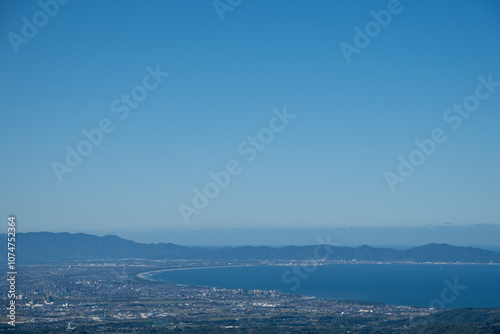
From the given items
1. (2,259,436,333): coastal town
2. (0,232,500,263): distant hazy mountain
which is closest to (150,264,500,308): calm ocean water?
(2,259,436,333): coastal town

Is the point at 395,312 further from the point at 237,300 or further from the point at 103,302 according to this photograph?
the point at 103,302

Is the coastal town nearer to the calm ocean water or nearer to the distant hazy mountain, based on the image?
the calm ocean water

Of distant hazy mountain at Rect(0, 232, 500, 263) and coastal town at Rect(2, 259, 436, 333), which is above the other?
distant hazy mountain at Rect(0, 232, 500, 263)

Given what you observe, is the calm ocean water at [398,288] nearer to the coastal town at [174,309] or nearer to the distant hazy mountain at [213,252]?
the coastal town at [174,309]

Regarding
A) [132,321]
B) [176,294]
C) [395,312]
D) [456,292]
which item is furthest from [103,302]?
[456,292]

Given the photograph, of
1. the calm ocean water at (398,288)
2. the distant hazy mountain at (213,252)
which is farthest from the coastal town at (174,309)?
the distant hazy mountain at (213,252)

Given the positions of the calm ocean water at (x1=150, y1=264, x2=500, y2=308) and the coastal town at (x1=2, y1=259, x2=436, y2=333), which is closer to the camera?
the coastal town at (x1=2, y1=259, x2=436, y2=333)

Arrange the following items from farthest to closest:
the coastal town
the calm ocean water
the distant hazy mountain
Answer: the distant hazy mountain
the calm ocean water
the coastal town

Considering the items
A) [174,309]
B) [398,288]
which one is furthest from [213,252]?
[174,309]

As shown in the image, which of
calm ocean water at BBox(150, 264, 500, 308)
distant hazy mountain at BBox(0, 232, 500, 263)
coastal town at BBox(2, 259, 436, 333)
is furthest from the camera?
distant hazy mountain at BBox(0, 232, 500, 263)
